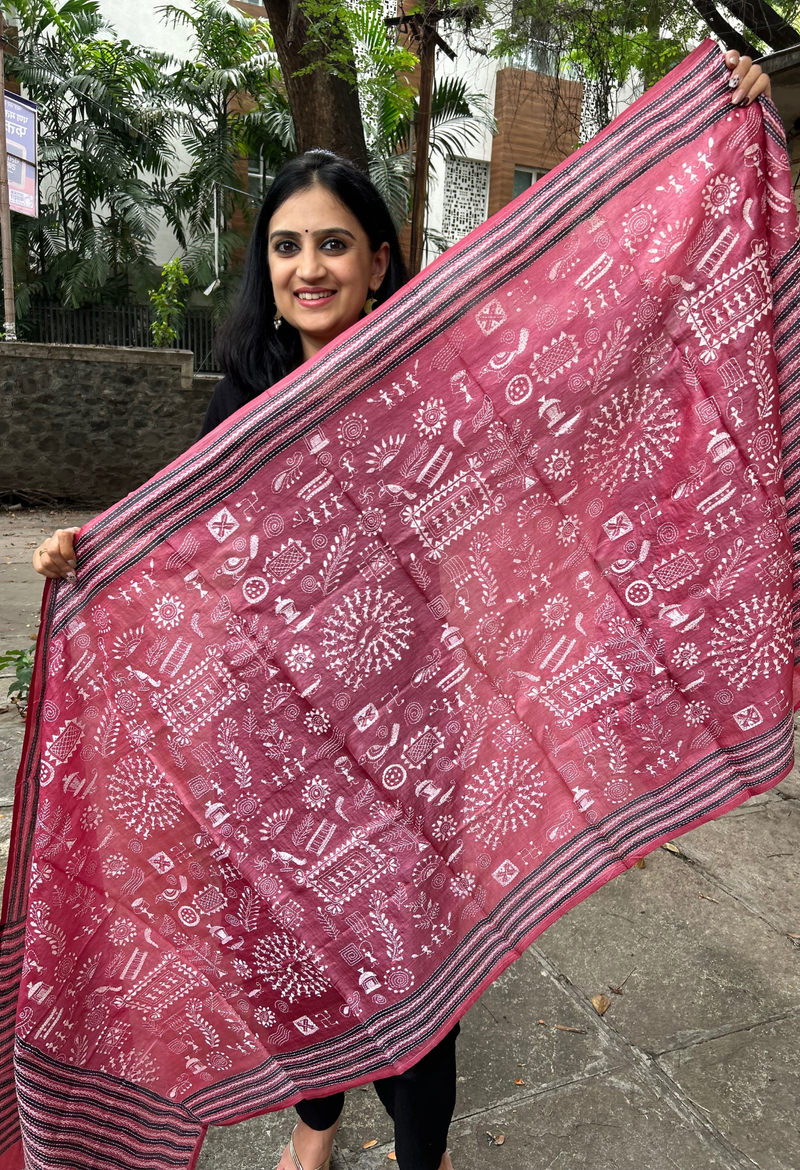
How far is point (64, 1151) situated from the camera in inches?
62.8

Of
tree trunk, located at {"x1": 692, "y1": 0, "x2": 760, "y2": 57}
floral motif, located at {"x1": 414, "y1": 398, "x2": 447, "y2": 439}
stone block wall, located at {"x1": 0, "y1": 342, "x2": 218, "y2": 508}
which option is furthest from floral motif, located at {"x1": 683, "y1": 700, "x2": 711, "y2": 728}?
stone block wall, located at {"x1": 0, "y1": 342, "x2": 218, "y2": 508}

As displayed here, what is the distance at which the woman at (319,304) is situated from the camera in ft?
5.42

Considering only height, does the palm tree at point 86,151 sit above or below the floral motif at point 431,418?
above

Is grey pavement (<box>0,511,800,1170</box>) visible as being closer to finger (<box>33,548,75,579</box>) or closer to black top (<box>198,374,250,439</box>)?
finger (<box>33,548,75,579</box>)

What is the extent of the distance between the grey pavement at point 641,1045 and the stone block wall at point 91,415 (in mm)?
8377

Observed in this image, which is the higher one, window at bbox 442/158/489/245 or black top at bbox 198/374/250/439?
window at bbox 442/158/489/245

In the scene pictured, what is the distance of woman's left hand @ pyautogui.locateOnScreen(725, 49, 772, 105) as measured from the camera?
1.56 m

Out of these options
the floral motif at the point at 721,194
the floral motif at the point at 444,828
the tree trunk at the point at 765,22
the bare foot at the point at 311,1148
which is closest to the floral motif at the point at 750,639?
the floral motif at the point at 444,828

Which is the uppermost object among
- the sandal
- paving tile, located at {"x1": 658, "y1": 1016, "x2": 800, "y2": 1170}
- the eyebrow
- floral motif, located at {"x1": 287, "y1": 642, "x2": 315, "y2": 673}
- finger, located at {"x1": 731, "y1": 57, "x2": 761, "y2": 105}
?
the eyebrow

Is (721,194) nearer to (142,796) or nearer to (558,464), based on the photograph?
(558,464)

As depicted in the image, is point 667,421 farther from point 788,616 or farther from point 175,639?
point 175,639

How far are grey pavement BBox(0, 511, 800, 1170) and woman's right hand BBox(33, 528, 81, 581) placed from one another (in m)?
1.37

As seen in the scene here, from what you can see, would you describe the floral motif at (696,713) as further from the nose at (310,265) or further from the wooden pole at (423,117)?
the wooden pole at (423,117)

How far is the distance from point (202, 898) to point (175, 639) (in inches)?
18.5
